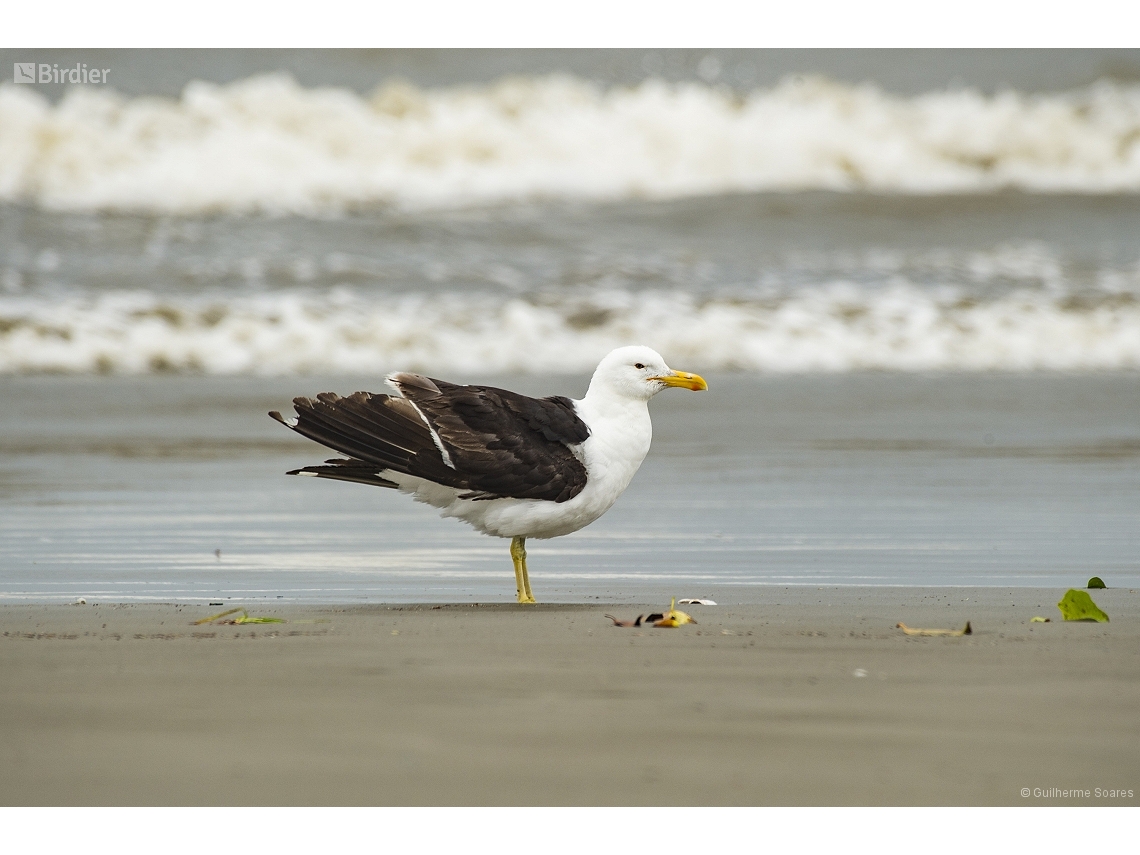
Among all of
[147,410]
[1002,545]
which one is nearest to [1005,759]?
[1002,545]

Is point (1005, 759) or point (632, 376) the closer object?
point (1005, 759)

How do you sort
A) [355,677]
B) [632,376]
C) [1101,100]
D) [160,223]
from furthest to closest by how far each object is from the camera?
[1101,100] → [160,223] → [632,376] → [355,677]

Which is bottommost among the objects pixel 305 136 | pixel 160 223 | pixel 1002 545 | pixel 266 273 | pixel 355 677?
pixel 355 677

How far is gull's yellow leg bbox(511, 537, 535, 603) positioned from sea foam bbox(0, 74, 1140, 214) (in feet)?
49.6

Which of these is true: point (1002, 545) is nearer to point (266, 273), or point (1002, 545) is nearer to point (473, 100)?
point (266, 273)

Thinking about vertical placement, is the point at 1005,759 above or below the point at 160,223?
below

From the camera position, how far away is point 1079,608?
517 cm

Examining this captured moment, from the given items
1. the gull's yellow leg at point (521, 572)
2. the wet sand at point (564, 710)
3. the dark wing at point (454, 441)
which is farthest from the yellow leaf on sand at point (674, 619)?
the dark wing at point (454, 441)

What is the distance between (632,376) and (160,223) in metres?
15.1

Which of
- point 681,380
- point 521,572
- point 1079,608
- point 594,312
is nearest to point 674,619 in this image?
point 521,572

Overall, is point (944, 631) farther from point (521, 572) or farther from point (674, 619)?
point (521, 572)

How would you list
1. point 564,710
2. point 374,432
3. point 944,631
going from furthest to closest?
point 374,432 → point 944,631 → point 564,710

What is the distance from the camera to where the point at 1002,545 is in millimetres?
7004

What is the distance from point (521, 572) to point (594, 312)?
10.9m
